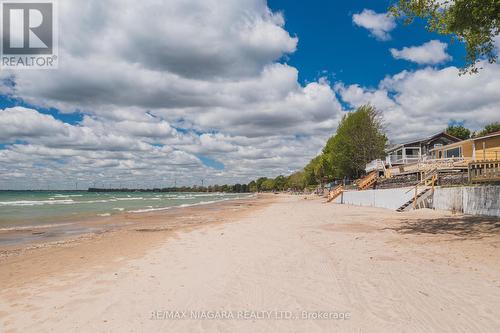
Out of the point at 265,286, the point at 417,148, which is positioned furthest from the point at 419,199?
the point at 417,148

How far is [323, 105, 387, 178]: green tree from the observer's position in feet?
185

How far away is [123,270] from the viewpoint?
8.73m

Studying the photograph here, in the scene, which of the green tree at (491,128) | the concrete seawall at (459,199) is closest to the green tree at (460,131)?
the green tree at (491,128)

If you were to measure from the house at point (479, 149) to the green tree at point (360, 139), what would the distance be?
50.5ft

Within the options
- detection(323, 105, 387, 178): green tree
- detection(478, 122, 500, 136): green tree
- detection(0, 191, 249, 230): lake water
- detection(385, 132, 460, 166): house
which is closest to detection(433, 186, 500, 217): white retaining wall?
detection(0, 191, 249, 230): lake water

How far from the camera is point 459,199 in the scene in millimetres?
19203

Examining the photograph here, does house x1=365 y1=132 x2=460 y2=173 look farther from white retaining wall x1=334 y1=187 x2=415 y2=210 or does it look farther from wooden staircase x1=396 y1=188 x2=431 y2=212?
wooden staircase x1=396 y1=188 x2=431 y2=212

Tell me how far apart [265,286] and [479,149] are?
35.4 metres

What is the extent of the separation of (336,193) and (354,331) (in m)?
42.7

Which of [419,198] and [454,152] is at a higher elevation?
[454,152]

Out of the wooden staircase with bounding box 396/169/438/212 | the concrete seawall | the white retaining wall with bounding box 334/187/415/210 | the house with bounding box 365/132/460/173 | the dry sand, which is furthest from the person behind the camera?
the house with bounding box 365/132/460/173

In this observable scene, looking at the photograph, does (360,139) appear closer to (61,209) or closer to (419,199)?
(419,199)

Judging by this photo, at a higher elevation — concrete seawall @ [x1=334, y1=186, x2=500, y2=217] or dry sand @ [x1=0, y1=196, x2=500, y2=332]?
concrete seawall @ [x1=334, y1=186, x2=500, y2=217]

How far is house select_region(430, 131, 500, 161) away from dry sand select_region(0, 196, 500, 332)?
2345cm
